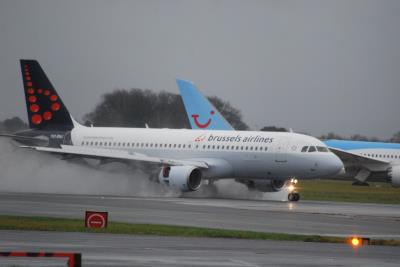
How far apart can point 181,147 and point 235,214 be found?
71.0 feet

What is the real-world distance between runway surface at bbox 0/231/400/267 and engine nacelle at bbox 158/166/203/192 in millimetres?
27636

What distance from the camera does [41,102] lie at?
214 ft

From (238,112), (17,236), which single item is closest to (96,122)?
(238,112)

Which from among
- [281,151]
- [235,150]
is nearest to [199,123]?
[235,150]

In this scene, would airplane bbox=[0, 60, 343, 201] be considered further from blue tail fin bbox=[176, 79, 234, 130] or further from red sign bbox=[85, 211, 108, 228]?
blue tail fin bbox=[176, 79, 234, 130]

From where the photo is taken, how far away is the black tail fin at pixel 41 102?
65125mm

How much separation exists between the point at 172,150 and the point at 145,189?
355cm

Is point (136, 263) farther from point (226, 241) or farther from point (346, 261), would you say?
point (226, 241)

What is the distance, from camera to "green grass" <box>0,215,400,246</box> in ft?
90.4

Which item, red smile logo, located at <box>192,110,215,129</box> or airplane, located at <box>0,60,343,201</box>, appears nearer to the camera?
airplane, located at <box>0,60,343,201</box>

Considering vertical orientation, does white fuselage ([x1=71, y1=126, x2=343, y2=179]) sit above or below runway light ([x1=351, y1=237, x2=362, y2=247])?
above

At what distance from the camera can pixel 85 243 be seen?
24.1 m

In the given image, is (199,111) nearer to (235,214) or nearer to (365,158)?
(365,158)

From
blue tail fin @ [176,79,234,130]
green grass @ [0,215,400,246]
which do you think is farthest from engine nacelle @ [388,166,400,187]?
green grass @ [0,215,400,246]
